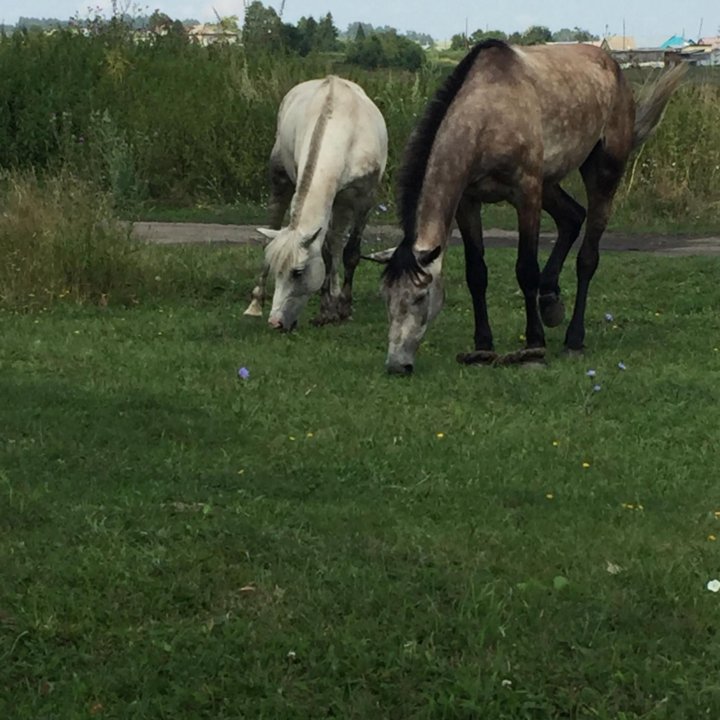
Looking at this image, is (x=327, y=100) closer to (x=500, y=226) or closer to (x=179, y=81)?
(x=500, y=226)

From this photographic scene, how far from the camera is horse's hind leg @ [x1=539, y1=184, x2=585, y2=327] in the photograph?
1000 cm

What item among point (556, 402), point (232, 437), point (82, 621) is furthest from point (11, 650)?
point (556, 402)

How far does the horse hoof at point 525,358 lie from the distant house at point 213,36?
15755 mm

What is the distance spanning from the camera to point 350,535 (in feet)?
17.5

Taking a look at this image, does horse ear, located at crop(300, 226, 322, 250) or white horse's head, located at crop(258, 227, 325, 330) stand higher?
horse ear, located at crop(300, 226, 322, 250)

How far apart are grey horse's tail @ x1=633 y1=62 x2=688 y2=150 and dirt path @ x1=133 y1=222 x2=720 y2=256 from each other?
4.46 metres

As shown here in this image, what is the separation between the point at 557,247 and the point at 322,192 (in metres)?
1.81

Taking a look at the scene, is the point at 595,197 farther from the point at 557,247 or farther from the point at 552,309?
the point at 552,309

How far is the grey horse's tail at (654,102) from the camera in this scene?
10391 mm

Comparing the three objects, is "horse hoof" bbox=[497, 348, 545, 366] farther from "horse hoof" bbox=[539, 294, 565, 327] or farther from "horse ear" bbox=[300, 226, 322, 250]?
"horse ear" bbox=[300, 226, 322, 250]

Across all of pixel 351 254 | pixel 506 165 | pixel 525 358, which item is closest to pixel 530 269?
pixel 525 358

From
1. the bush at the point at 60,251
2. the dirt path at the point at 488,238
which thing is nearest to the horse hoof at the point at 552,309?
the bush at the point at 60,251

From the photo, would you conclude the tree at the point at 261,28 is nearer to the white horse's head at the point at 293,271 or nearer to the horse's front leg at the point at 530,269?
the white horse's head at the point at 293,271

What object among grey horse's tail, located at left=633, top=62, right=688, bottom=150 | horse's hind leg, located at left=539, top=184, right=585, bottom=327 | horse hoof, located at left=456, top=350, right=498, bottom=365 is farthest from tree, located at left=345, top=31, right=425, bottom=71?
horse hoof, located at left=456, top=350, right=498, bottom=365
